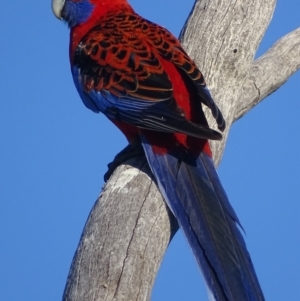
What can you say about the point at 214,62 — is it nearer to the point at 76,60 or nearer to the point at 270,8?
the point at 270,8

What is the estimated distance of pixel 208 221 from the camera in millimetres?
3607

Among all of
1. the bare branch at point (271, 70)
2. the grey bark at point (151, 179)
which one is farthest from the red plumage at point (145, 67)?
the bare branch at point (271, 70)

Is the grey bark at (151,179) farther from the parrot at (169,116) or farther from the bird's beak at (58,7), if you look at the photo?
the bird's beak at (58,7)

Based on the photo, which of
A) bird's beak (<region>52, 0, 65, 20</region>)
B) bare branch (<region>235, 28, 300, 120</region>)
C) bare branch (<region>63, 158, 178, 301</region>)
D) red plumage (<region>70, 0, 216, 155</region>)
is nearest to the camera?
bare branch (<region>63, 158, 178, 301</region>)

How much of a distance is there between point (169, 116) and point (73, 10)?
5.97ft

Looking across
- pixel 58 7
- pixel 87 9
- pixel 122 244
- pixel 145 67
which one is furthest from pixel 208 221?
Result: pixel 58 7

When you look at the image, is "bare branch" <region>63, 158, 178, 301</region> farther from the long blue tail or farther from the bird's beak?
the bird's beak

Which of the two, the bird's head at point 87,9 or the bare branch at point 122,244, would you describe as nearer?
the bare branch at point 122,244

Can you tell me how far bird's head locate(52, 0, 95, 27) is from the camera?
5.30 m

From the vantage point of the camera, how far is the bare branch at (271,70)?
4.82 meters

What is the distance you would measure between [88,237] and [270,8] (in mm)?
2332

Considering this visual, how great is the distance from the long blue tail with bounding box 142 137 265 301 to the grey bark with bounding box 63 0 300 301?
0.34 feet

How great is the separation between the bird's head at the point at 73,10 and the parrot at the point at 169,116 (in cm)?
3

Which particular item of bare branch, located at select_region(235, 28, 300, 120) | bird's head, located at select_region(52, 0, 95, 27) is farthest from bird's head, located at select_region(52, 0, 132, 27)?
bare branch, located at select_region(235, 28, 300, 120)
